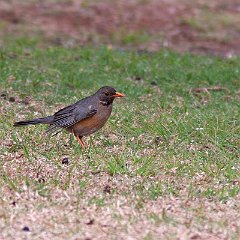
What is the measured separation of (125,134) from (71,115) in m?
0.74

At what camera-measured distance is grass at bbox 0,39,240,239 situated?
262 inches

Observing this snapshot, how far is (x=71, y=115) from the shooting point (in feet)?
28.4

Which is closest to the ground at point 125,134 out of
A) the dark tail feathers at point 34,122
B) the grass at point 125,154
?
the grass at point 125,154

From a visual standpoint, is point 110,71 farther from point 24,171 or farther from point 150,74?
point 24,171

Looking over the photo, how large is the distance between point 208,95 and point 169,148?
9.04 feet

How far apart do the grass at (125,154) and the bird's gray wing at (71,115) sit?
0.70ft

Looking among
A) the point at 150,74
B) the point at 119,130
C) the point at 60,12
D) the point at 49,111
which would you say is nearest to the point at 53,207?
the point at 119,130

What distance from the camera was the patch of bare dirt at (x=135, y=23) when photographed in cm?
1501

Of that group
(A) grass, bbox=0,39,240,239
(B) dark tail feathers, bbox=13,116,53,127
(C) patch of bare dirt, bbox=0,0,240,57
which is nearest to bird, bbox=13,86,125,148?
(B) dark tail feathers, bbox=13,116,53,127

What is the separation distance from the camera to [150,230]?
255 inches

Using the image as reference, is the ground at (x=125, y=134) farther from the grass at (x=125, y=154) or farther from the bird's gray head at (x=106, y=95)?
the bird's gray head at (x=106, y=95)

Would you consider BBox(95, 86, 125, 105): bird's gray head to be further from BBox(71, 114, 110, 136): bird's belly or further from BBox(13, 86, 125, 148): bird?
BBox(71, 114, 110, 136): bird's belly

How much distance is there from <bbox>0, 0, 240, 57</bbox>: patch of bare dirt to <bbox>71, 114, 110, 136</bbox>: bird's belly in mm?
5707

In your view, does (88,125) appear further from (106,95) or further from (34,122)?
(34,122)
